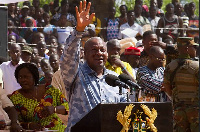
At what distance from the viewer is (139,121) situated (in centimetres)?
552

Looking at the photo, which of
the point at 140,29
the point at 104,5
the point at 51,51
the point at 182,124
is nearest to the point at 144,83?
the point at 182,124

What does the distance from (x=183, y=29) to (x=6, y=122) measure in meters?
9.23

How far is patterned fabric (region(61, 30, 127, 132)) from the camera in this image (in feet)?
19.8

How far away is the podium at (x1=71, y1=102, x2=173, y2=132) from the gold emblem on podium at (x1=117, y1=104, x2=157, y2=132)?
4cm

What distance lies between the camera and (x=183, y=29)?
15.4 meters

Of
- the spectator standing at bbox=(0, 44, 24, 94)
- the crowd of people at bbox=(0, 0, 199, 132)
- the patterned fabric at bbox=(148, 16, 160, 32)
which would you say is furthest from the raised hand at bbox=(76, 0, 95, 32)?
the patterned fabric at bbox=(148, 16, 160, 32)

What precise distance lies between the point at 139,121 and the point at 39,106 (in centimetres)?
203

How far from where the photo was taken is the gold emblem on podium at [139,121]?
17.9 ft

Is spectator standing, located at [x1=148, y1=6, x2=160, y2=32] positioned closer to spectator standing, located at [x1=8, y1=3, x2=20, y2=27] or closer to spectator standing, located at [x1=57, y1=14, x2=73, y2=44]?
spectator standing, located at [x1=57, y1=14, x2=73, y2=44]

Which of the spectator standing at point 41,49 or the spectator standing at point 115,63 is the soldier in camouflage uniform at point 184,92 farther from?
the spectator standing at point 41,49

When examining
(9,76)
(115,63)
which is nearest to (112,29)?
(9,76)

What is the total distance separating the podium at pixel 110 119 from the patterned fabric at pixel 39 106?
169 centimetres

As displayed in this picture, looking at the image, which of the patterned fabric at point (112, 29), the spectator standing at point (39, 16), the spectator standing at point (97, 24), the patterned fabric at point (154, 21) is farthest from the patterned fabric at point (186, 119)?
the spectator standing at point (39, 16)

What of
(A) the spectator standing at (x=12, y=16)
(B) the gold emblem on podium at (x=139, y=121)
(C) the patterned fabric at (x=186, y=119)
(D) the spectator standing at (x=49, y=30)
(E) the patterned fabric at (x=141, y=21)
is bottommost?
(C) the patterned fabric at (x=186, y=119)
